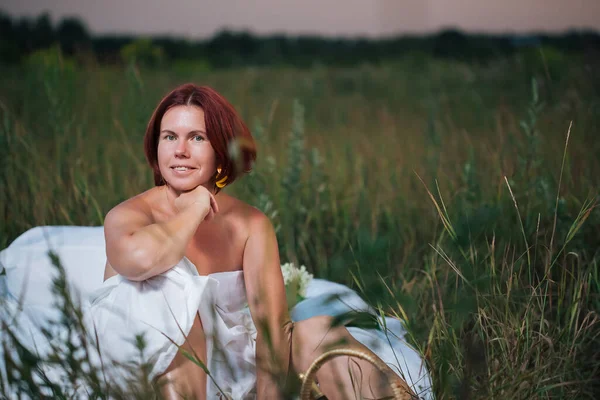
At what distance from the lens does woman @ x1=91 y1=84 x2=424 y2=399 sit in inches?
63.3

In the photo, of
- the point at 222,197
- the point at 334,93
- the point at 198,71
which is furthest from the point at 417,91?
the point at 222,197

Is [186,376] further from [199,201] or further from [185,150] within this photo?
[185,150]

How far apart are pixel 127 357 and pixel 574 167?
269cm

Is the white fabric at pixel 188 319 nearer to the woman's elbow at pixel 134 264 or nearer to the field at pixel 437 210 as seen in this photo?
the woman's elbow at pixel 134 264

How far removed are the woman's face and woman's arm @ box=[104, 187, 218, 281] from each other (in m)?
0.08

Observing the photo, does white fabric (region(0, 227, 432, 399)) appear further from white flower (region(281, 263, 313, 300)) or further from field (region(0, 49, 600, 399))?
field (region(0, 49, 600, 399))

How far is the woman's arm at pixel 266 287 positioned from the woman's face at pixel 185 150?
0.71 feet

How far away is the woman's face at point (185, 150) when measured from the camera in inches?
69.7

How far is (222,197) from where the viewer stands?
6.46 feet

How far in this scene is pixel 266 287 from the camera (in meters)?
1.75

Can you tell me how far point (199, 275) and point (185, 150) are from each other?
36 cm

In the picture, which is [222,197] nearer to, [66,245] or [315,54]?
[66,245]

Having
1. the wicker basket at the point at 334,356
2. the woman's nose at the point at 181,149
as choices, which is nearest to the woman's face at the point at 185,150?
the woman's nose at the point at 181,149

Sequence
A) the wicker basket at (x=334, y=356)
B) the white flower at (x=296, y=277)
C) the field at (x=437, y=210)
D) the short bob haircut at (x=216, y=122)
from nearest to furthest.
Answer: the wicker basket at (x=334, y=356)
the field at (x=437, y=210)
the short bob haircut at (x=216, y=122)
the white flower at (x=296, y=277)
